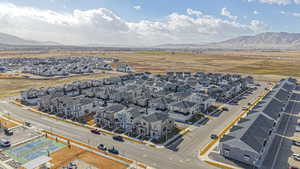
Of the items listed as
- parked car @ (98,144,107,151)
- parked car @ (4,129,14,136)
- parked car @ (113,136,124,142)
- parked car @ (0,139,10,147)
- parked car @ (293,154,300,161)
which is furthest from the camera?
parked car @ (4,129,14,136)

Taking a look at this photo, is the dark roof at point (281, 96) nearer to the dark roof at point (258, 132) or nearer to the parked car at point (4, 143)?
the dark roof at point (258, 132)

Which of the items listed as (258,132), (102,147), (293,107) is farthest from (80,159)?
(293,107)

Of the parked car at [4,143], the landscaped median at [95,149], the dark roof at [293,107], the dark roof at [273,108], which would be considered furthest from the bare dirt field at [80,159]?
the dark roof at [293,107]

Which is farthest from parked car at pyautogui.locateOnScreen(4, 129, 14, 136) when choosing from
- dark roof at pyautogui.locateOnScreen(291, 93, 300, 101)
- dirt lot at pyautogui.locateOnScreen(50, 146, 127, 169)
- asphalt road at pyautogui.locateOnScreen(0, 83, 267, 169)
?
dark roof at pyautogui.locateOnScreen(291, 93, 300, 101)

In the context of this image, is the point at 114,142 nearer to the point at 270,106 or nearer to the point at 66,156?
the point at 66,156

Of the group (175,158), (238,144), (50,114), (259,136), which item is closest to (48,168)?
(175,158)

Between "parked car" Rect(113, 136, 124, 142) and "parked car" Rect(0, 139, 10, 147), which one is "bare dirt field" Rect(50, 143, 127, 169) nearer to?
"parked car" Rect(113, 136, 124, 142)
